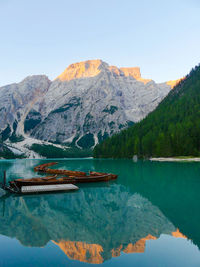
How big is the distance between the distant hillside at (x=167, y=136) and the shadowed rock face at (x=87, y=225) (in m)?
116

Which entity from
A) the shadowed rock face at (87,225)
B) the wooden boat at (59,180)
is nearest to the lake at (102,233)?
the shadowed rock face at (87,225)

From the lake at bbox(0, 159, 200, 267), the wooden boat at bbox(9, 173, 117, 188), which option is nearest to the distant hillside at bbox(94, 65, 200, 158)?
the wooden boat at bbox(9, 173, 117, 188)

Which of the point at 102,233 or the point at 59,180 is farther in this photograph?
the point at 59,180

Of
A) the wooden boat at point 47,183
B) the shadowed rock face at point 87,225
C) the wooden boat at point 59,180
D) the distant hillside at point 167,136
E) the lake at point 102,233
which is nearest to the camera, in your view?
the lake at point 102,233

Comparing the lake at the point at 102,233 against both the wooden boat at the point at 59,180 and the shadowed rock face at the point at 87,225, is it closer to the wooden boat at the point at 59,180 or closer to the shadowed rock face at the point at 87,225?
the shadowed rock face at the point at 87,225

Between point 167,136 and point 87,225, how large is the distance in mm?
131429

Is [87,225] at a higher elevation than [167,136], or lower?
lower

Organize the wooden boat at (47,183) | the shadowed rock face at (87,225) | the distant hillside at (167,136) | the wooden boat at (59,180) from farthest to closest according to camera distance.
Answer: the distant hillside at (167,136) → the wooden boat at (59,180) → the wooden boat at (47,183) → the shadowed rock face at (87,225)

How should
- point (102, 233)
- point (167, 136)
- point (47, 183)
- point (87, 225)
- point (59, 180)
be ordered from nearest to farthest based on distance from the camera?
point (102, 233) → point (87, 225) → point (47, 183) → point (59, 180) → point (167, 136)

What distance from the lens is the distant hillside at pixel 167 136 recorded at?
13512cm

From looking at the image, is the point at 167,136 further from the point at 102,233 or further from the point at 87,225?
the point at 102,233

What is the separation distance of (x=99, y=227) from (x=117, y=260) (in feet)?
18.7

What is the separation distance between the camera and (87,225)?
1927cm

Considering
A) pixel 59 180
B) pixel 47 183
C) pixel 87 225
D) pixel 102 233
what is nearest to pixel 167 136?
pixel 59 180
